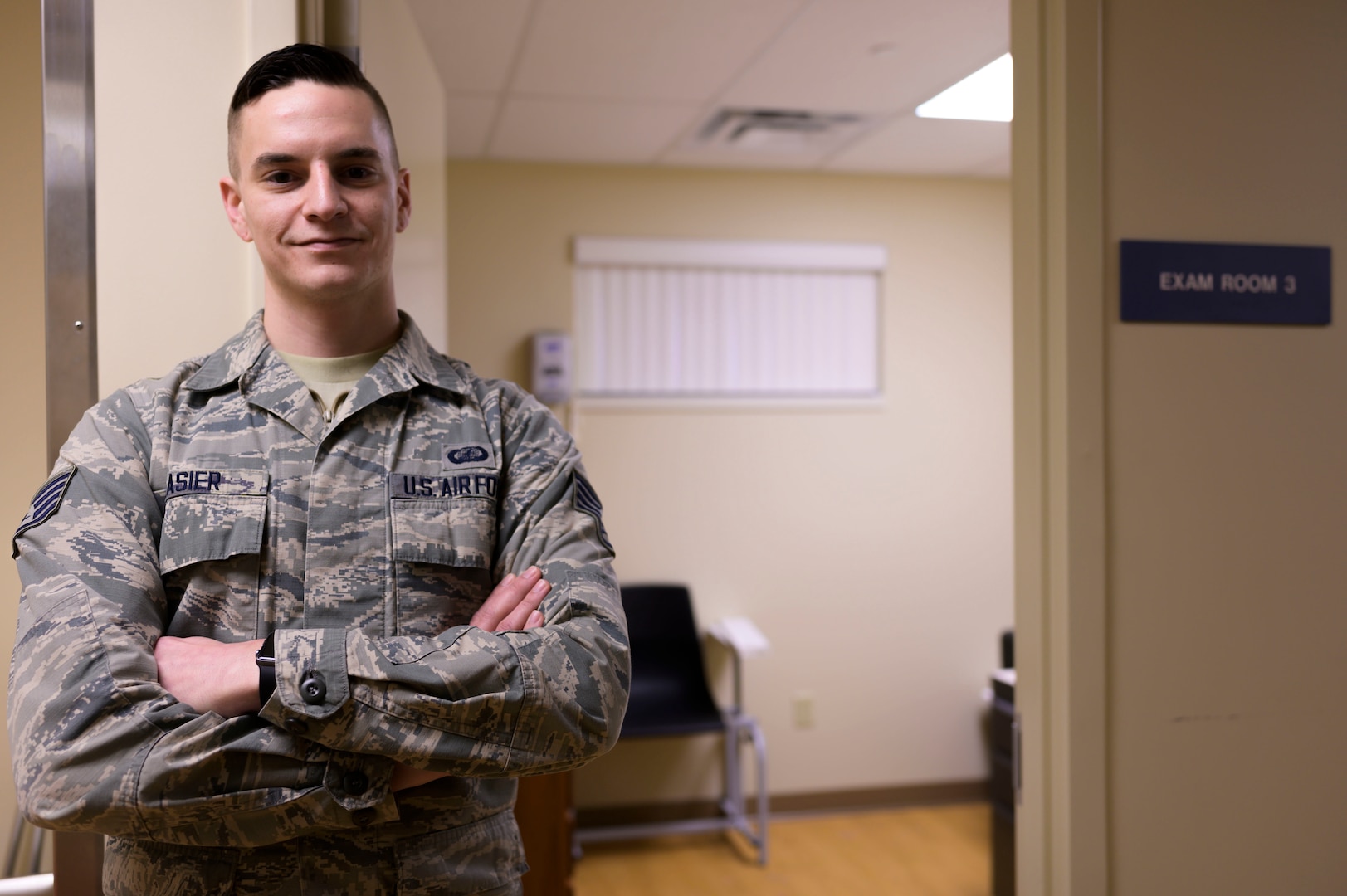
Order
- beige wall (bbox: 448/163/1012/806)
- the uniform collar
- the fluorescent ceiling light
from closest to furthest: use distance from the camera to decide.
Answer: the uniform collar → the fluorescent ceiling light → beige wall (bbox: 448/163/1012/806)

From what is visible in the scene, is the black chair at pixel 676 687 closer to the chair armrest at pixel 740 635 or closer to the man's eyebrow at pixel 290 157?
the chair armrest at pixel 740 635

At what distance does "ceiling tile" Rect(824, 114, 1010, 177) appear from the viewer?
3.65 meters

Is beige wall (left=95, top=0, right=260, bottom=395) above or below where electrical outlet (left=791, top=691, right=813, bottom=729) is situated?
above

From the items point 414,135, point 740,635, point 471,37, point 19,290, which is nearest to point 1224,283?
point 414,135

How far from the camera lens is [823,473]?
4383 millimetres

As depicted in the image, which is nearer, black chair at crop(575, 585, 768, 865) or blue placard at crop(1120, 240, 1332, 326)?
blue placard at crop(1120, 240, 1332, 326)

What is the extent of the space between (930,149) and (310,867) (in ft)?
11.9

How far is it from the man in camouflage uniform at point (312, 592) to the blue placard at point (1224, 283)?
1.04 metres

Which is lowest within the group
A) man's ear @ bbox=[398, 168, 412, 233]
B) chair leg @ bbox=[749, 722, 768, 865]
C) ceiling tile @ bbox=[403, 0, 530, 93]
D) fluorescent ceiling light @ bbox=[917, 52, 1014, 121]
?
chair leg @ bbox=[749, 722, 768, 865]

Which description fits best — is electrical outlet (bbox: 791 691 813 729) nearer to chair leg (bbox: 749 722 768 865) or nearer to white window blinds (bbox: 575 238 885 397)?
chair leg (bbox: 749 722 768 865)

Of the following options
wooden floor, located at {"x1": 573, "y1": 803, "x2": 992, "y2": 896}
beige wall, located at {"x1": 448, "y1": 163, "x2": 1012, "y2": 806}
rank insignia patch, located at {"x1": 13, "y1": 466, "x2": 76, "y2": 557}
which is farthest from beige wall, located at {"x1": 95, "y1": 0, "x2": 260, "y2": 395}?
wooden floor, located at {"x1": 573, "y1": 803, "x2": 992, "y2": 896}

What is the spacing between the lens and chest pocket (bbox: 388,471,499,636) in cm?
122

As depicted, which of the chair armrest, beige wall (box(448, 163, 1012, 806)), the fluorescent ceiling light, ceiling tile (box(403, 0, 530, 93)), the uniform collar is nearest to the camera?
the uniform collar

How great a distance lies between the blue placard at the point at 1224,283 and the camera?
5.48 feet
